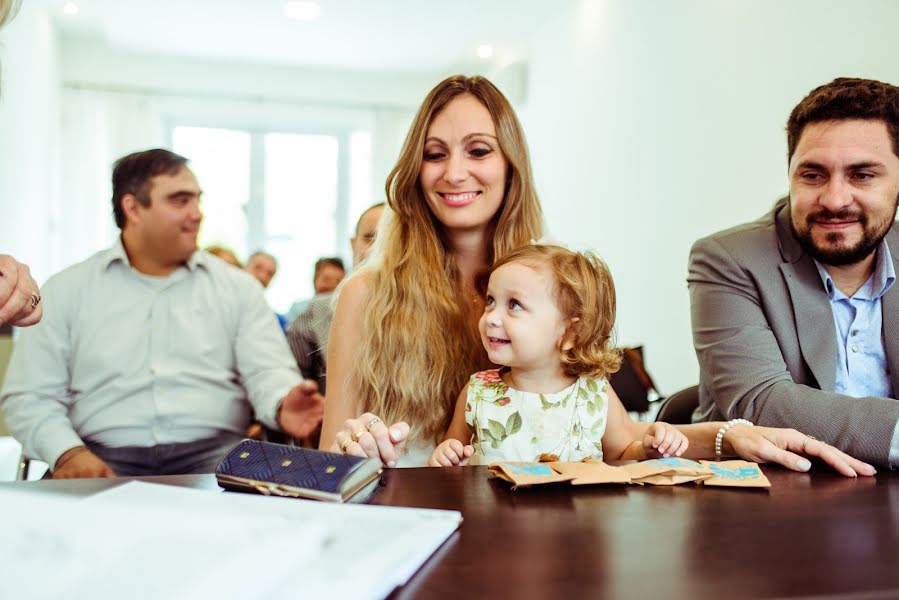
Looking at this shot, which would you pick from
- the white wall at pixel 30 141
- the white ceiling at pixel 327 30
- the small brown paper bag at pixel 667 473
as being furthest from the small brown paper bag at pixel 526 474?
the white ceiling at pixel 327 30

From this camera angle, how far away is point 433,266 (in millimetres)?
1780

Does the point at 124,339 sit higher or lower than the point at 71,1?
lower

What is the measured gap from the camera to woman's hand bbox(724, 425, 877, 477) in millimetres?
1151

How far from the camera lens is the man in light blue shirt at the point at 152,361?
2557 millimetres

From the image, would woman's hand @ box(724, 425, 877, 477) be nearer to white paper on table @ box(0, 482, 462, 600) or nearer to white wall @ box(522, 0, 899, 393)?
white paper on table @ box(0, 482, 462, 600)

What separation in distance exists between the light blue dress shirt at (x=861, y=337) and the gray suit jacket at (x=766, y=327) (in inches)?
0.8

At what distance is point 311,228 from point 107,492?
775cm

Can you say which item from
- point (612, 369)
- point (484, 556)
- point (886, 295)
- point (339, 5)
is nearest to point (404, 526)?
point (484, 556)

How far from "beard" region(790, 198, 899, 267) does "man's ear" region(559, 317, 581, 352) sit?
690 mm

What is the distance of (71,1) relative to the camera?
6242 millimetres

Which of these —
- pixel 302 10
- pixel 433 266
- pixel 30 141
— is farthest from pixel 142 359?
pixel 302 10

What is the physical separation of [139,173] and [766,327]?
91.8 inches

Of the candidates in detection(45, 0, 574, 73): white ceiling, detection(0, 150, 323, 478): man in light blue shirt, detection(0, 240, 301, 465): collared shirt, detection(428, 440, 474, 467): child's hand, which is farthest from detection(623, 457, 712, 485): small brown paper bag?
detection(45, 0, 574, 73): white ceiling

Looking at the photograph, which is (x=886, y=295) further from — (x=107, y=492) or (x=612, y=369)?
(x=107, y=492)
